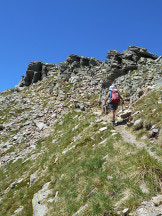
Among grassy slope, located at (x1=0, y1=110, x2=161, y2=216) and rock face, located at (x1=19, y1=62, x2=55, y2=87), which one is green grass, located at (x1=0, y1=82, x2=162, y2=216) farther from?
rock face, located at (x1=19, y1=62, x2=55, y2=87)

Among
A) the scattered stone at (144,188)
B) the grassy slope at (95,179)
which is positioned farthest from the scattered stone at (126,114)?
the scattered stone at (144,188)

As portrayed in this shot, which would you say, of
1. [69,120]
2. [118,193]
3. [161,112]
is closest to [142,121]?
[161,112]

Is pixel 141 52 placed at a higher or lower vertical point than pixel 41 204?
higher

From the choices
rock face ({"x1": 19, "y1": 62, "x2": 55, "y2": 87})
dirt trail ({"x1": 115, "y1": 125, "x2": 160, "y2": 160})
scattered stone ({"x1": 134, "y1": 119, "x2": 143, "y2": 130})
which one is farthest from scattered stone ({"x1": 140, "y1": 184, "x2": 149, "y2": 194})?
rock face ({"x1": 19, "y1": 62, "x2": 55, "y2": 87})

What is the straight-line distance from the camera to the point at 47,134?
26141mm

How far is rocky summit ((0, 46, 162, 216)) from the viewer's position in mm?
7184

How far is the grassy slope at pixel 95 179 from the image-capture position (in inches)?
272

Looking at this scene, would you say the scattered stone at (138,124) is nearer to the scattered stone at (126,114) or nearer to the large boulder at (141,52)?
the scattered stone at (126,114)

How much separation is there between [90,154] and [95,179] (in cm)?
350

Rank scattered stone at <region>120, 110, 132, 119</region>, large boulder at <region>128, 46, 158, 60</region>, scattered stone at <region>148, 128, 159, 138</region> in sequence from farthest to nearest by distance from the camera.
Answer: large boulder at <region>128, 46, 158, 60</region>, scattered stone at <region>120, 110, 132, 119</region>, scattered stone at <region>148, 128, 159, 138</region>

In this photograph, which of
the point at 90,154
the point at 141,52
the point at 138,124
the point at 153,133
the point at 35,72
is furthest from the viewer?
the point at 35,72

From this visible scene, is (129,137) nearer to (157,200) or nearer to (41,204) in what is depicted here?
(157,200)

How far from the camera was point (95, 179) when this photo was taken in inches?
357

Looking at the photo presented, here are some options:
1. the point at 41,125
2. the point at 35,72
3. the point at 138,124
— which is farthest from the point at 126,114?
the point at 35,72
